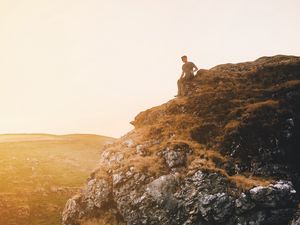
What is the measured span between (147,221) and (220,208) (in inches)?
197

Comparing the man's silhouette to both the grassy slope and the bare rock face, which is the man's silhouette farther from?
the grassy slope

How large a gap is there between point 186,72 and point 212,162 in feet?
38.4

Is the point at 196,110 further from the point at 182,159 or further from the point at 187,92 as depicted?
the point at 182,159

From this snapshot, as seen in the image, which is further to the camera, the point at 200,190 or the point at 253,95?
the point at 253,95

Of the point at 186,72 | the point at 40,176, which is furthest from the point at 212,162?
the point at 40,176

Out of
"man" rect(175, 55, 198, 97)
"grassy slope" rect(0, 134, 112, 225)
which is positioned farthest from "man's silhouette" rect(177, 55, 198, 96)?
"grassy slope" rect(0, 134, 112, 225)

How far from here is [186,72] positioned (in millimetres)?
31609

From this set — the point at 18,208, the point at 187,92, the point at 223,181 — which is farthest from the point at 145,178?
the point at 18,208

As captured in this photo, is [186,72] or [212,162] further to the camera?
[186,72]

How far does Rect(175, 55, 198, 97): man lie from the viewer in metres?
31.3

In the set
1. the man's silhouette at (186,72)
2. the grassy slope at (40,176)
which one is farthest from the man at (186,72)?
the grassy slope at (40,176)

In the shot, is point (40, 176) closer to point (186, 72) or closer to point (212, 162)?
point (186, 72)

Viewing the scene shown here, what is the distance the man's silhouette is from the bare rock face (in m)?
1.74

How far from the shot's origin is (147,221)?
70.2 ft
